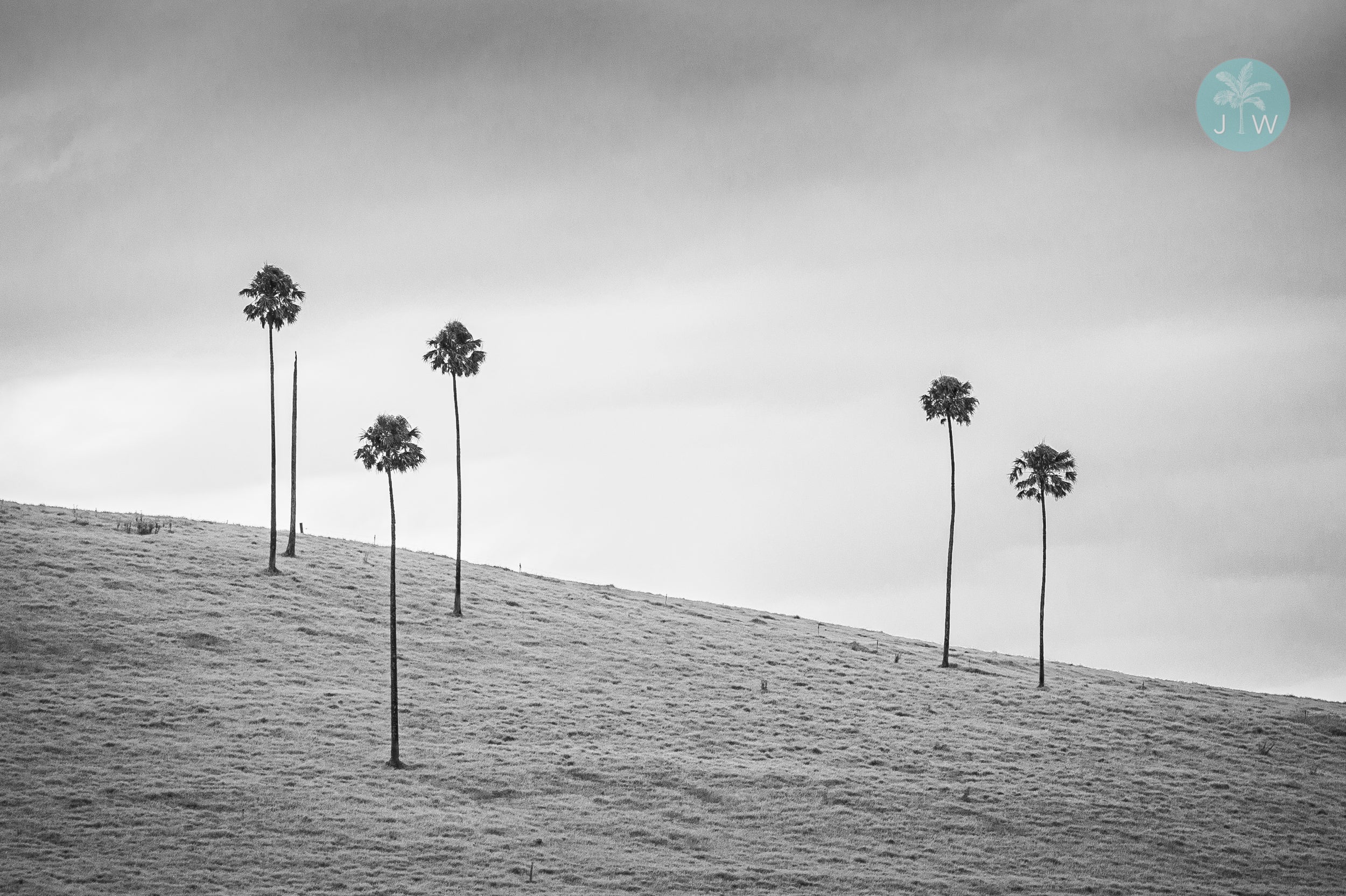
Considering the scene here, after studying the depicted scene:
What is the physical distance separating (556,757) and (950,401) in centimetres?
4343

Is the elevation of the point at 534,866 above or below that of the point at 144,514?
below

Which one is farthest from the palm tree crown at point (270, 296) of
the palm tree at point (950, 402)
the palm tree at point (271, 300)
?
the palm tree at point (950, 402)

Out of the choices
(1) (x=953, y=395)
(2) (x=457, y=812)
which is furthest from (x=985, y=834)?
(1) (x=953, y=395)

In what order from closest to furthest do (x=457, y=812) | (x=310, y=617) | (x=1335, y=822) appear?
1. (x=457, y=812)
2. (x=1335, y=822)
3. (x=310, y=617)

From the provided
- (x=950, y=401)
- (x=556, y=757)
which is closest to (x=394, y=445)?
(x=556, y=757)

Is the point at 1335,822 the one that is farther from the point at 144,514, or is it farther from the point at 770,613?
the point at 144,514

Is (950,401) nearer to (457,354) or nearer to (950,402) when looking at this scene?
(950,402)

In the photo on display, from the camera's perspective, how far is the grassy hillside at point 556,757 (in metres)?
34.8

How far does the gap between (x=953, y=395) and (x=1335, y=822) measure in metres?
37.5

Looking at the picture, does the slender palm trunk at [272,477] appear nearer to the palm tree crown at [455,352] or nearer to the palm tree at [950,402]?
the palm tree crown at [455,352]

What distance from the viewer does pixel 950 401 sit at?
75.2 meters

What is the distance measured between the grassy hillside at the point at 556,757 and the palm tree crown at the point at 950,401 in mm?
18650

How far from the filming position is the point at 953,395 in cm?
7531

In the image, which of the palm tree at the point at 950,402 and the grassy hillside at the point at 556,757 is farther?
the palm tree at the point at 950,402
